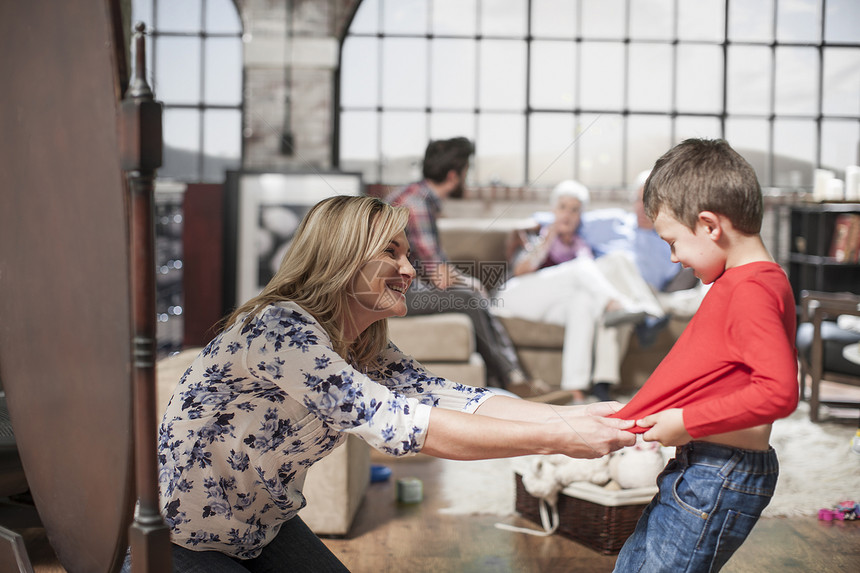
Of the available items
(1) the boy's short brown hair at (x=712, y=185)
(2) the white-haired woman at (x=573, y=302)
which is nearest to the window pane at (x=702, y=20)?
(2) the white-haired woman at (x=573, y=302)

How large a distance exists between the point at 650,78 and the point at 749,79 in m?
0.71

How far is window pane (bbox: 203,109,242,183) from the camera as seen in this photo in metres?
5.24

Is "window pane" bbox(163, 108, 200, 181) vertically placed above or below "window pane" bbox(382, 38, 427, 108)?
below

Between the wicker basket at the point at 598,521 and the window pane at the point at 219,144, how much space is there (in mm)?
3909

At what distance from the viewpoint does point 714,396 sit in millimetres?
953

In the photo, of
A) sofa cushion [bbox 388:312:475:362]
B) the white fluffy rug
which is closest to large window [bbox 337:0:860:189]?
sofa cushion [bbox 388:312:475:362]

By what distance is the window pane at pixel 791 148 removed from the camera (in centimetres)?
545

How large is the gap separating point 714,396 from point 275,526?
0.68 meters

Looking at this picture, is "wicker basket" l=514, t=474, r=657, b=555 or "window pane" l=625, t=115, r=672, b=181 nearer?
"wicker basket" l=514, t=474, r=657, b=555

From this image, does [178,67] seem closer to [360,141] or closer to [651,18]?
[360,141]

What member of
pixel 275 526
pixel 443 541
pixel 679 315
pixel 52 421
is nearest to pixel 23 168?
pixel 52 421

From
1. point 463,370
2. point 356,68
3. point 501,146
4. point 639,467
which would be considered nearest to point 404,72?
point 356,68

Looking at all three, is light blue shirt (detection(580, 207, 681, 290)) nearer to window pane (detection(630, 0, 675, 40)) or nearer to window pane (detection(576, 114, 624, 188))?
window pane (detection(576, 114, 624, 188))

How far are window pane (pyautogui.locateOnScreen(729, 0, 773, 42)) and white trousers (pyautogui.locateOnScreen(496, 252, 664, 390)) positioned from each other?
2.97 m
